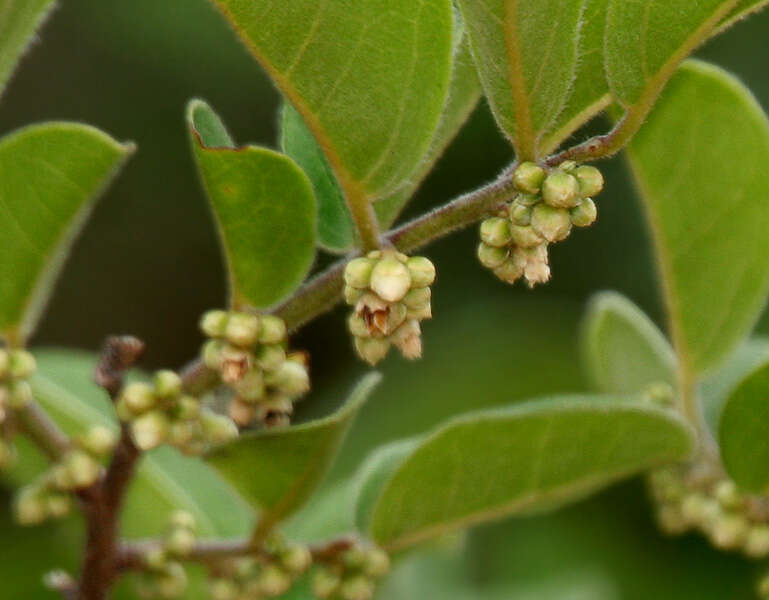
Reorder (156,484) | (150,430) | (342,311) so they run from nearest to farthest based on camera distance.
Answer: (150,430)
(156,484)
(342,311)

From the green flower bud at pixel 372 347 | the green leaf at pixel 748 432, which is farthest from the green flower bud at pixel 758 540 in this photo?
the green flower bud at pixel 372 347

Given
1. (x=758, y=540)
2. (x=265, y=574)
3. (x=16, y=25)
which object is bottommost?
(x=758, y=540)

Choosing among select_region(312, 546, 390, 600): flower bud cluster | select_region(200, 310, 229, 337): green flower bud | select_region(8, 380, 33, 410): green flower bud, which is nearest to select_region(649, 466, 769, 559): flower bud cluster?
select_region(312, 546, 390, 600): flower bud cluster

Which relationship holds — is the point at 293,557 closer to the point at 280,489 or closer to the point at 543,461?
the point at 280,489

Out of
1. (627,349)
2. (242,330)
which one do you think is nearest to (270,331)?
(242,330)

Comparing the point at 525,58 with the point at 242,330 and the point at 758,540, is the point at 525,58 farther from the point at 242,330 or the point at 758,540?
the point at 758,540
